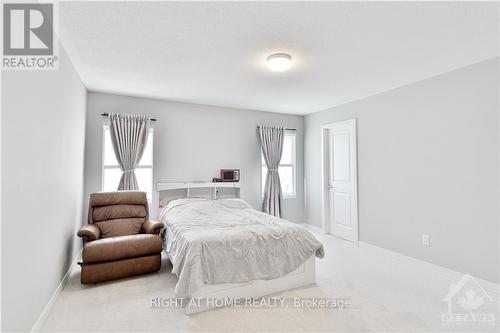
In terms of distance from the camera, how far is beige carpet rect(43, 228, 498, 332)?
6.78 feet

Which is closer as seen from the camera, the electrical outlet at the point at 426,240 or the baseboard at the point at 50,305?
the baseboard at the point at 50,305

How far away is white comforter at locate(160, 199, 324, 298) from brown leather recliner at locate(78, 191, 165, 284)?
0.27 metres

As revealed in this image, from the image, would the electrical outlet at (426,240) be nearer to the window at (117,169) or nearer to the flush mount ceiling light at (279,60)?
the flush mount ceiling light at (279,60)

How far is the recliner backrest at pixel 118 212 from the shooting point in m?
3.40

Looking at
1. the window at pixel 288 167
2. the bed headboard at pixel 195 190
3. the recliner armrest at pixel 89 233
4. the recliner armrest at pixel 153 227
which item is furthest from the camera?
the window at pixel 288 167

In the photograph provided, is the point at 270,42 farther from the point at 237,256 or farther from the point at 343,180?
the point at 343,180

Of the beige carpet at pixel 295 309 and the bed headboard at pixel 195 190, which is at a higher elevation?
the bed headboard at pixel 195 190

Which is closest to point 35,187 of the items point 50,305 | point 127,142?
point 50,305

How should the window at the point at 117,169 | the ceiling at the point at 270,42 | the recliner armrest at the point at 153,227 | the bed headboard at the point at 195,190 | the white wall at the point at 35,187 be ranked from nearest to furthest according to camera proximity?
the white wall at the point at 35,187, the ceiling at the point at 270,42, the recliner armrest at the point at 153,227, the window at the point at 117,169, the bed headboard at the point at 195,190

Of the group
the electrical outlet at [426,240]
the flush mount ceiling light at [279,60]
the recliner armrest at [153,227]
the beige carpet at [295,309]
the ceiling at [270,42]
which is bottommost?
the beige carpet at [295,309]

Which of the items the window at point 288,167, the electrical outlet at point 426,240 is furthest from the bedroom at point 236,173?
the window at point 288,167

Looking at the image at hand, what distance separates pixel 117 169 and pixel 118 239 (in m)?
1.62

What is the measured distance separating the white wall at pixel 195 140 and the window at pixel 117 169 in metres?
0.09

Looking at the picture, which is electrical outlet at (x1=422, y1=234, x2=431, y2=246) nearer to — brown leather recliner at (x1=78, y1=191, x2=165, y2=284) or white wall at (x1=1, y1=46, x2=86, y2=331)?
brown leather recliner at (x1=78, y1=191, x2=165, y2=284)
